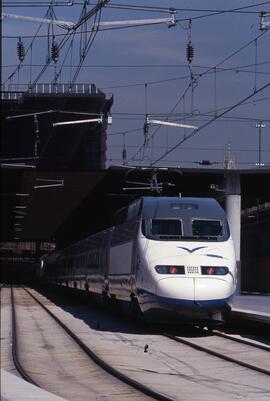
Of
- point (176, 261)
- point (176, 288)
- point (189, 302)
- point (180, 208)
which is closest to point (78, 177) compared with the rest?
point (180, 208)

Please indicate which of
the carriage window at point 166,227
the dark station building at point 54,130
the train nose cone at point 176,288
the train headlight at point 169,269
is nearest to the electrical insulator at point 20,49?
the carriage window at point 166,227

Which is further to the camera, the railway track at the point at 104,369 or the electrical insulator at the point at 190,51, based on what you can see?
the electrical insulator at the point at 190,51

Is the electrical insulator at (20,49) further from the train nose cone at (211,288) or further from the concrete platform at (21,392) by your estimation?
the concrete platform at (21,392)

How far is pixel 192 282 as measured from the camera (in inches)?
689

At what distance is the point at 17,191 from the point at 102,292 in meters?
22.6

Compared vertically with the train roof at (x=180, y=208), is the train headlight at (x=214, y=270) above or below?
below

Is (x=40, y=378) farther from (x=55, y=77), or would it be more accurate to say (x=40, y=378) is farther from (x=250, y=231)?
(x=250, y=231)

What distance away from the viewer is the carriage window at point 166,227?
18703 mm

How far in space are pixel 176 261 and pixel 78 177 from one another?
77.2ft

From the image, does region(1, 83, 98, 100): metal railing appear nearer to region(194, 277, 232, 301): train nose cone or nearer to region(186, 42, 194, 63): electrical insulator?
region(186, 42, 194, 63): electrical insulator

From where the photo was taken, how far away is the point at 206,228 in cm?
1895

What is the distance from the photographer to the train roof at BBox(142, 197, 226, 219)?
19170mm

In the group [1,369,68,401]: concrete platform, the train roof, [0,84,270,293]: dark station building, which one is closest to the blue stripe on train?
the train roof

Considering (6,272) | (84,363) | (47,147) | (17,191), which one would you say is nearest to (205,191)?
(17,191)
